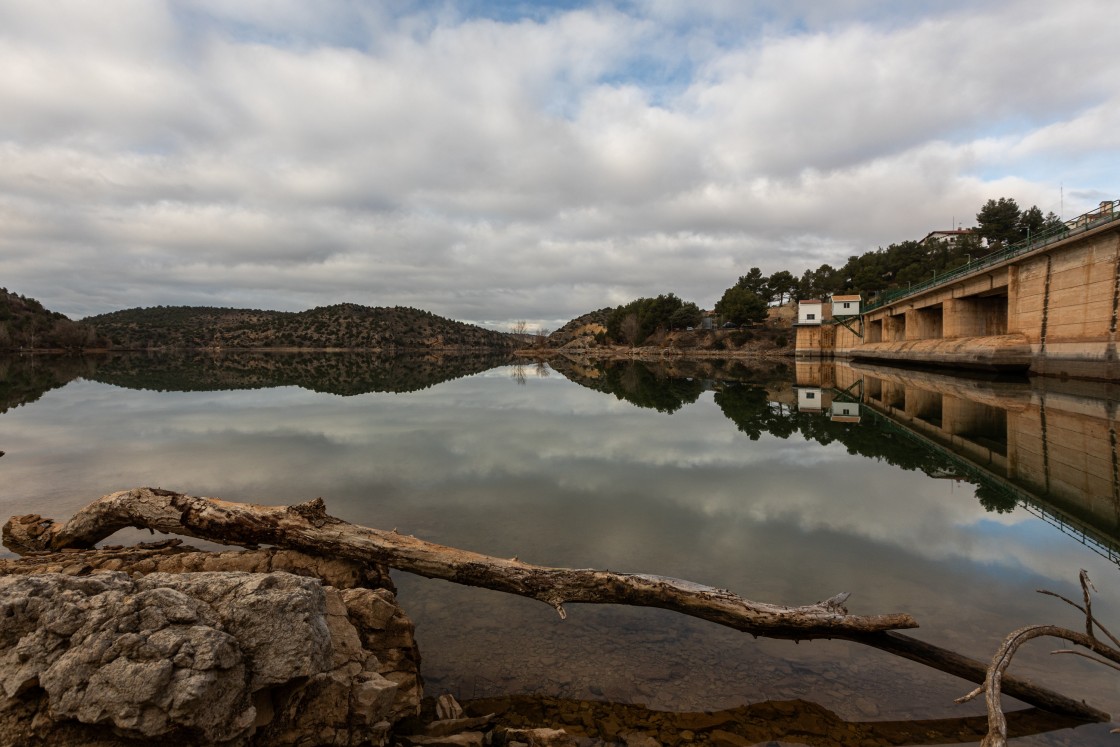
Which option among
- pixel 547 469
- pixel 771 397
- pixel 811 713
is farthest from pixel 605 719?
pixel 771 397

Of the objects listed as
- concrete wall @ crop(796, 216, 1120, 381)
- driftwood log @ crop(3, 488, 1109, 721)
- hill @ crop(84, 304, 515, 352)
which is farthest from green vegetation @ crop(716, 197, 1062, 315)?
hill @ crop(84, 304, 515, 352)

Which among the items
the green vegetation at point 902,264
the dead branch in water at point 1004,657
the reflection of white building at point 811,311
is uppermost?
the green vegetation at point 902,264

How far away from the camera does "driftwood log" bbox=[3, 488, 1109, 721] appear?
556 centimetres

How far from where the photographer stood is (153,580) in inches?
163

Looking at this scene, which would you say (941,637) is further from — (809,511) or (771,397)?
(771,397)

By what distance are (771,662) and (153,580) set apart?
6073 mm

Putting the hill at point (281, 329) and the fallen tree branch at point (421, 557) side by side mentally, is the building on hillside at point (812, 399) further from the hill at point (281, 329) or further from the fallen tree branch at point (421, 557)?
the hill at point (281, 329)

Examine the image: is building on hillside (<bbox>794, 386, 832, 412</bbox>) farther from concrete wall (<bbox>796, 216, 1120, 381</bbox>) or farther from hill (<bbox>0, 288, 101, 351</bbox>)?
hill (<bbox>0, 288, 101, 351</bbox>)

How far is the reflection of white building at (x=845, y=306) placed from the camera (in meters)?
79.9

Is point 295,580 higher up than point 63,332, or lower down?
lower down

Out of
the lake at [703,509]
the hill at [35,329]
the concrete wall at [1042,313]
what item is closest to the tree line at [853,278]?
the concrete wall at [1042,313]

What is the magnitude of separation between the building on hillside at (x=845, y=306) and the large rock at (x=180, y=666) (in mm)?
89362

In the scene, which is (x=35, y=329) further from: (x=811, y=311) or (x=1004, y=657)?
(x=1004, y=657)

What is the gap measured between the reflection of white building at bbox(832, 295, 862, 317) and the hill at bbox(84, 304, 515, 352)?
373ft
